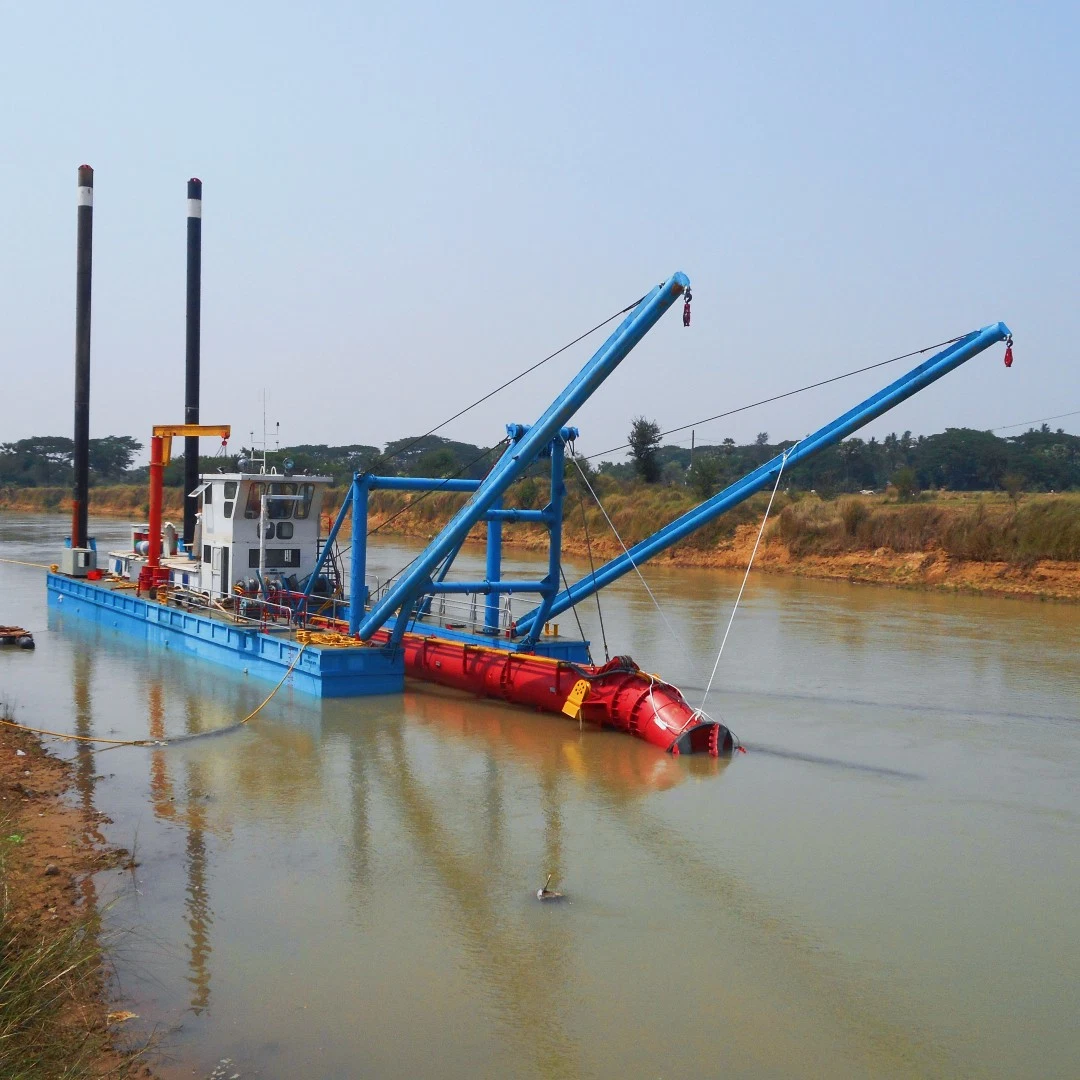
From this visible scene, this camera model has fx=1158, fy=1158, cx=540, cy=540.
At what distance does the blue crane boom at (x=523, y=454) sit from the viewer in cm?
1380

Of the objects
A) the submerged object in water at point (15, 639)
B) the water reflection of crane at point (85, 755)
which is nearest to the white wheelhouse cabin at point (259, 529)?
the water reflection of crane at point (85, 755)

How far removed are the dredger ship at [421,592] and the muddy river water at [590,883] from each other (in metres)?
0.52

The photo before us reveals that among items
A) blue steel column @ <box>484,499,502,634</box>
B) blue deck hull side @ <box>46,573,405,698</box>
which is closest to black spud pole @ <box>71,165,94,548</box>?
blue deck hull side @ <box>46,573,405,698</box>

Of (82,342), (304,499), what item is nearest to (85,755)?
(304,499)

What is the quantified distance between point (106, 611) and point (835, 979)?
2048 cm

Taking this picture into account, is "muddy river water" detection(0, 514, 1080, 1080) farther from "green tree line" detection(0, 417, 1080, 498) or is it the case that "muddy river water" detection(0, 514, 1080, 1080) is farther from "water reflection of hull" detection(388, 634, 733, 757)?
"green tree line" detection(0, 417, 1080, 498)

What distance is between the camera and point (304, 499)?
2127 centimetres

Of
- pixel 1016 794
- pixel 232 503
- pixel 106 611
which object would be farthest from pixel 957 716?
pixel 106 611

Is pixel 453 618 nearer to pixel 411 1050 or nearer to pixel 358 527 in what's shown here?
pixel 358 527

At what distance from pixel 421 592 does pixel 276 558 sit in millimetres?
5793

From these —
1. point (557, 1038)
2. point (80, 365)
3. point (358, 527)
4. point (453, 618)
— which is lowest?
point (557, 1038)

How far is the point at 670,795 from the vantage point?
40.8ft

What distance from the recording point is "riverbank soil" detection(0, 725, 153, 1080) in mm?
5777

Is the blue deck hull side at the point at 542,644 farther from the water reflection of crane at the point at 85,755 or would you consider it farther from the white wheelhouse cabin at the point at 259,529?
the water reflection of crane at the point at 85,755
